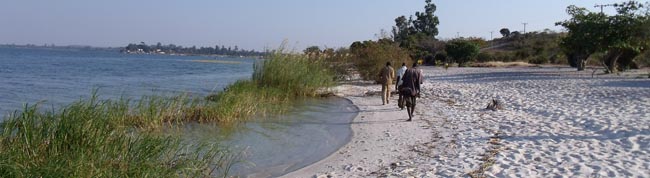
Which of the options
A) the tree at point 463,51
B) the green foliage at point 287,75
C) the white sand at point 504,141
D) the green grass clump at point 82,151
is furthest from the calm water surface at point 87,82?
the tree at point 463,51

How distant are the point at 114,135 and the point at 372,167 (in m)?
3.57

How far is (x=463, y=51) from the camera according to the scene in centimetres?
6078

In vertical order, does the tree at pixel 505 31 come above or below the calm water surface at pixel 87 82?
above

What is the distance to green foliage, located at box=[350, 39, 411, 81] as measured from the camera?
2733 centimetres

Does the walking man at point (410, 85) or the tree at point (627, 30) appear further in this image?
the tree at point (627, 30)

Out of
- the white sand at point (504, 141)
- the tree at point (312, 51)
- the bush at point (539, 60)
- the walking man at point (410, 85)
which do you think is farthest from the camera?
the bush at point (539, 60)

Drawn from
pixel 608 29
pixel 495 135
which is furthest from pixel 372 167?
pixel 608 29

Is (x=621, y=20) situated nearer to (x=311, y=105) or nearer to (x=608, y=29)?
(x=608, y=29)

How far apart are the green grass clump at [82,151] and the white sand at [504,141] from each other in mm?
2178

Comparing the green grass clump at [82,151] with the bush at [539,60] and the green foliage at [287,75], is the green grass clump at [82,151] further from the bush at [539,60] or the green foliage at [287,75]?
the bush at [539,60]

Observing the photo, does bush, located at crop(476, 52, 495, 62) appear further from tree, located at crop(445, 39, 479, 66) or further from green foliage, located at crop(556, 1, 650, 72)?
green foliage, located at crop(556, 1, 650, 72)

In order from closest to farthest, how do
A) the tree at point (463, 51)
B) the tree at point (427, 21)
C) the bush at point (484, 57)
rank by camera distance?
the tree at point (463, 51) → the bush at point (484, 57) → the tree at point (427, 21)

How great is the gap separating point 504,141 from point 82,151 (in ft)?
22.5

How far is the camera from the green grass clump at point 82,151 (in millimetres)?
5031
